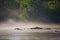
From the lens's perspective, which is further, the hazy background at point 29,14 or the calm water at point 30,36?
the hazy background at point 29,14

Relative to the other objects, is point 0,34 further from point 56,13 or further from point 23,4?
point 56,13

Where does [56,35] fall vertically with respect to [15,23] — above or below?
below

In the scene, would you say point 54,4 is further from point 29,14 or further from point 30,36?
point 30,36

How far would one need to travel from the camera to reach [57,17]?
12.1 feet

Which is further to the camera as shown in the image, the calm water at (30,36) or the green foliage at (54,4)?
the green foliage at (54,4)

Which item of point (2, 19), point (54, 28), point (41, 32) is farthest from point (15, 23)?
point (54, 28)

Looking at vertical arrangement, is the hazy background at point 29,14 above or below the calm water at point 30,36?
above

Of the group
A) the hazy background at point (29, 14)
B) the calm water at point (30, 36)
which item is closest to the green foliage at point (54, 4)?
the hazy background at point (29, 14)

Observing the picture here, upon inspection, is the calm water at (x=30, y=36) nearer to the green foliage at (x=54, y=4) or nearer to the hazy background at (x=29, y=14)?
the hazy background at (x=29, y=14)

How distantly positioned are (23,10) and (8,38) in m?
0.76

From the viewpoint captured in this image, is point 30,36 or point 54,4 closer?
point 30,36

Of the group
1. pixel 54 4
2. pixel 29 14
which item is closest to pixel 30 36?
pixel 29 14

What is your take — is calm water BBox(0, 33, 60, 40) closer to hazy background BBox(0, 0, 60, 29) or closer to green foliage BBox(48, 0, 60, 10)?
hazy background BBox(0, 0, 60, 29)

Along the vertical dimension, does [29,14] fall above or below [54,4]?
below
